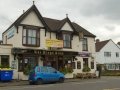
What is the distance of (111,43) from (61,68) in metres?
41.1

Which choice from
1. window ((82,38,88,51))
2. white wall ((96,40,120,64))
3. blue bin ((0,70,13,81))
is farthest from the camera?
white wall ((96,40,120,64))

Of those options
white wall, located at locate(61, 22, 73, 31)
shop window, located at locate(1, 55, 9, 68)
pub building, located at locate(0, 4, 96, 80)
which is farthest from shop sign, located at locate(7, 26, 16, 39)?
white wall, located at locate(61, 22, 73, 31)

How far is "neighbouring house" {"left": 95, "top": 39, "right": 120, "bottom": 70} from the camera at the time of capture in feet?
241

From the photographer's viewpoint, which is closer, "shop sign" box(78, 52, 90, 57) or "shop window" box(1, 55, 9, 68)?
"shop window" box(1, 55, 9, 68)

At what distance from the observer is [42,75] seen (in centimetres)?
2908

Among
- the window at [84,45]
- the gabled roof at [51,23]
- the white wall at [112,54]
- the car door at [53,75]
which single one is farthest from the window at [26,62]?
the white wall at [112,54]

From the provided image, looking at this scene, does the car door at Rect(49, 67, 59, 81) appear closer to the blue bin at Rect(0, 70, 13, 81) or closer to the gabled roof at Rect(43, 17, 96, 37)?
the blue bin at Rect(0, 70, 13, 81)

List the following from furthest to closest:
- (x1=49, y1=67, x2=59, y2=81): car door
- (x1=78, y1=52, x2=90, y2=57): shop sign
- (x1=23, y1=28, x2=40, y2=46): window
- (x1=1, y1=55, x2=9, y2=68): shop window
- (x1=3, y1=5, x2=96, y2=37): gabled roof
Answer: (x1=78, y1=52, x2=90, y2=57): shop sign < (x1=23, y1=28, x2=40, y2=46): window < (x1=3, y1=5, x2=96, y2=37): gabled roof < (x1=1, y1=55, x2=9, y2=68): shop window < (x1=49, y1=67, x2=59, y2=81): car door

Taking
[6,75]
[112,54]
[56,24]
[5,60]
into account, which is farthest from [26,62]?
[112,54]

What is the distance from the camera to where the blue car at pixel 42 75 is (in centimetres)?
2867

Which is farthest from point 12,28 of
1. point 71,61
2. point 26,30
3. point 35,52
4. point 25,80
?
point 71,61

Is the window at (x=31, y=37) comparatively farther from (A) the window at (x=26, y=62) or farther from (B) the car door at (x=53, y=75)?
(B) the car door at (x=53, y=75)

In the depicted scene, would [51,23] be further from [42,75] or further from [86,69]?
[42,75]

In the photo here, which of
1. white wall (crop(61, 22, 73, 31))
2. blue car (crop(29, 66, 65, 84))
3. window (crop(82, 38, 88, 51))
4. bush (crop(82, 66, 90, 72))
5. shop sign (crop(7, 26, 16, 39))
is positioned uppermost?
white wall (crop(61, 22, 73, 31))
